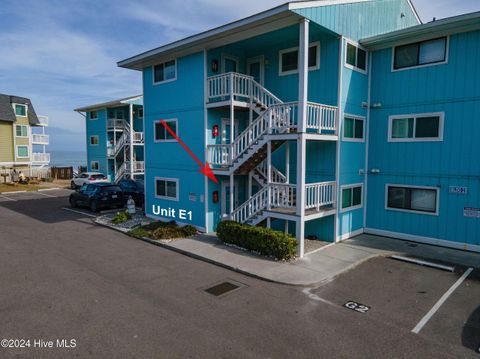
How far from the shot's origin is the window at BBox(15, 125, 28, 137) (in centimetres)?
3670

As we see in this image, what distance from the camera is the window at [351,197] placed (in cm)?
1321

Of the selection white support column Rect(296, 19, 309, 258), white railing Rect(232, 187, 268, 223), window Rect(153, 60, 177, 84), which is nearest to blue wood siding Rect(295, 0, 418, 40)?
white support column Rect(296, 19, 309, 258)

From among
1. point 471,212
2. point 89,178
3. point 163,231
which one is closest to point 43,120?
point 89,178

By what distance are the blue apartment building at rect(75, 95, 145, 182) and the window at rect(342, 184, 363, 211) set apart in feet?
65.0

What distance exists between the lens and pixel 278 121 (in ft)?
39.0

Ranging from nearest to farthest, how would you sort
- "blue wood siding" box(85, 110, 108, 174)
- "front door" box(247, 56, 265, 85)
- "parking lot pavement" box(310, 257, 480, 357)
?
"parking lot pavement" box(310, 257, 480, 357) < "front door" box(247, 56, 265, 85) < "blue wood siding" box(85, 110, 108, 174)

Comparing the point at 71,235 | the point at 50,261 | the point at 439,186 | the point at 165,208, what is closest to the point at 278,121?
the point at 439,186

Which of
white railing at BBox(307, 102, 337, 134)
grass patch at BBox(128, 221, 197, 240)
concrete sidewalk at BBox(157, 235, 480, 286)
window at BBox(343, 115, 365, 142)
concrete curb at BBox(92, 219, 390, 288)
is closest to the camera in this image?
concrete curb at BBox(92, 219, 390, 288)

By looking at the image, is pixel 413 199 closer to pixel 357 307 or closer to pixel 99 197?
pixel 357 307

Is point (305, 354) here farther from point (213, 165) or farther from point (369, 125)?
point (369, 125)

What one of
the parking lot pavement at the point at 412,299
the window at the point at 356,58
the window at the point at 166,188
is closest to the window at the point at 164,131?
the window at the point at 166,188

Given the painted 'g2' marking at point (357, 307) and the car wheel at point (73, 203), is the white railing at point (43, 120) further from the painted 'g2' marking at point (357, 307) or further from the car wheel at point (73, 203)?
the painted 'g2' marking at point (357, 307)

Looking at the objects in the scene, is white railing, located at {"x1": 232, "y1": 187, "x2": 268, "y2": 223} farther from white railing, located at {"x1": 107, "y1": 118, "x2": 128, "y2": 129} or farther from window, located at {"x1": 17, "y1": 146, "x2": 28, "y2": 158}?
window, located at {"x1": 17, "y1": 146, "x2": 28, "y2": 158}

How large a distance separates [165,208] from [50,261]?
6.42 meters
